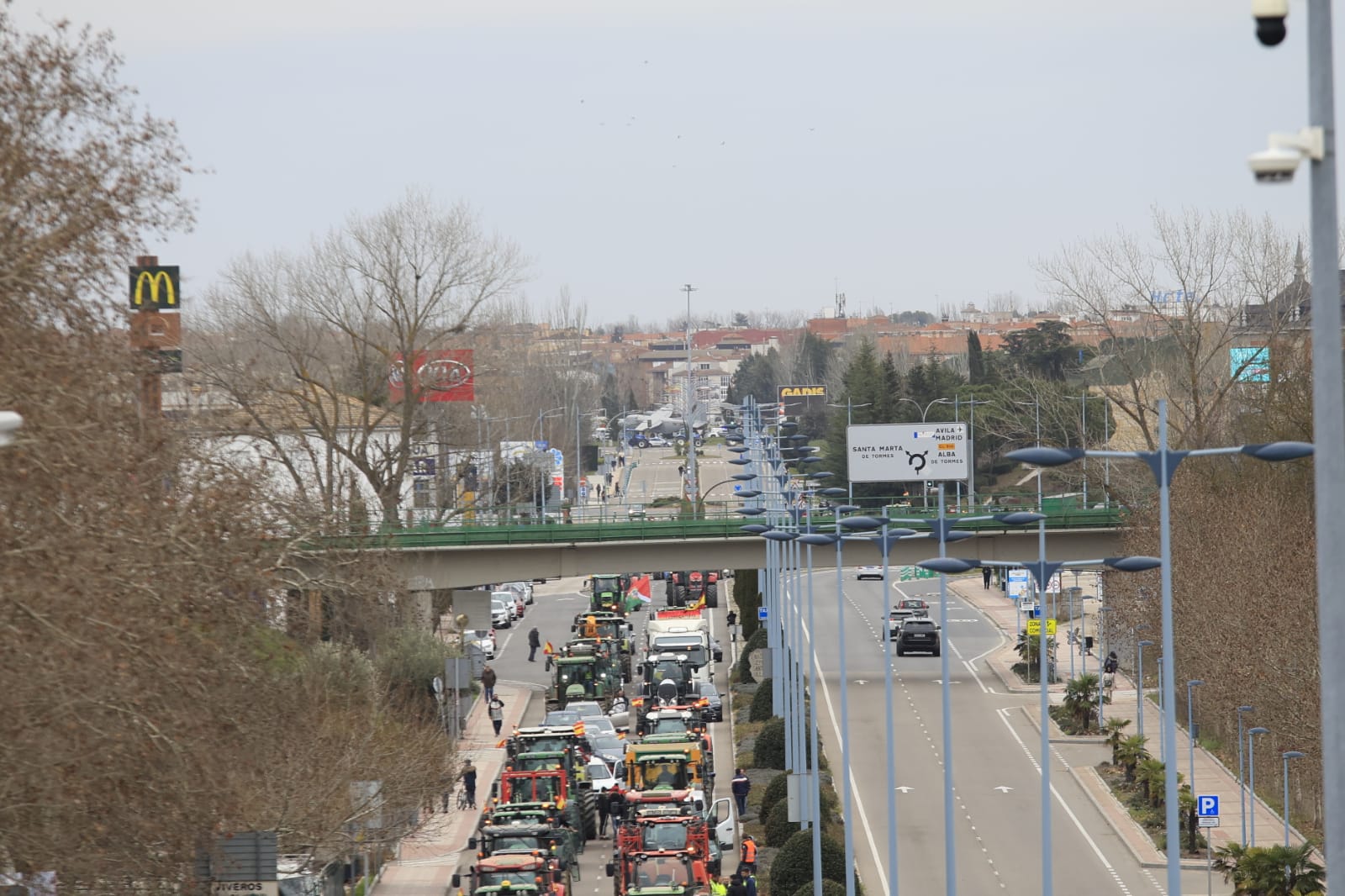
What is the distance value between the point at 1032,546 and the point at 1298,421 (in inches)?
609

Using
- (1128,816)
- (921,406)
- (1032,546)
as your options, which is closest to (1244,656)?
(1128,816)

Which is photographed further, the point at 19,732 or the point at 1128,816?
the point at 1128,816

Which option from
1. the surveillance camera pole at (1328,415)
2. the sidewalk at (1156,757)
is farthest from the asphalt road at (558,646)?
the surveillance camera pole at (1328,415)

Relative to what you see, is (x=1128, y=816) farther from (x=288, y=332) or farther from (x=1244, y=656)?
(x=288, y=332)

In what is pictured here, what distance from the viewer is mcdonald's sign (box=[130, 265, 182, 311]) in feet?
99.1

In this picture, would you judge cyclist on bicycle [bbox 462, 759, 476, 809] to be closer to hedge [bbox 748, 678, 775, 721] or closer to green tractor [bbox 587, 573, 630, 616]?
hedge [bbox 748, 678, 775, 721]

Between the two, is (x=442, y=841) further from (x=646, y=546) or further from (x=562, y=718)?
(x=646, y=546)

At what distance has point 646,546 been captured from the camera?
60031mm

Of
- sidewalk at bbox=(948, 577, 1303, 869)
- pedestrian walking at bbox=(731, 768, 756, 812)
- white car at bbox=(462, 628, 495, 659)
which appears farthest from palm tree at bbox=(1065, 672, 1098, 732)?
white car at bbox=(462, 628, 495, 659)

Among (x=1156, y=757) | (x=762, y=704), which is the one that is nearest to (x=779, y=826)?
(x=1156, y=757)

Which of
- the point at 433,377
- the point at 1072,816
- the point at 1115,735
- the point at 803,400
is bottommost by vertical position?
the point at 1072,816

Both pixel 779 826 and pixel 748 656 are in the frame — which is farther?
pixel 748 656

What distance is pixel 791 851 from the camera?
111 ft

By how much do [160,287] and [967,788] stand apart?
76.8ft
